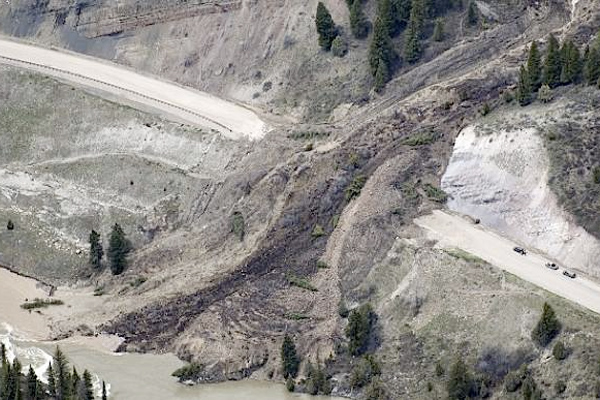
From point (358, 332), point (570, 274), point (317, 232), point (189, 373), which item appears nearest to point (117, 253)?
point (189, 373)

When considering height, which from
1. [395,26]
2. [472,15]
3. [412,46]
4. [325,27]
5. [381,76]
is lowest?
[381,76]

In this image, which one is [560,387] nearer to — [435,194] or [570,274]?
[570,274]

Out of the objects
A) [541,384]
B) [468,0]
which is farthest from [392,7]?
[541,384]

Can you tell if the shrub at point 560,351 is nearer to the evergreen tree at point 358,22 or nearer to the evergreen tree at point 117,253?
the evergreen tree at point 117,253

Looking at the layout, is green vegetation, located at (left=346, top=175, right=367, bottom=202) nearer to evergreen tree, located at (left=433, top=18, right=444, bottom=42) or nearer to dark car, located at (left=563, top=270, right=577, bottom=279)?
evergreen tree, located at (left=433, top=18, right=444, bottom=42)

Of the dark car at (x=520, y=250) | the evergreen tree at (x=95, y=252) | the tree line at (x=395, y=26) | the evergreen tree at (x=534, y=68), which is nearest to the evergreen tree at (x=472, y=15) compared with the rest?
the tree line at (x=395, y=26)

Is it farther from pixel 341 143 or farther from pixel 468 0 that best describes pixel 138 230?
pixel 468 0
